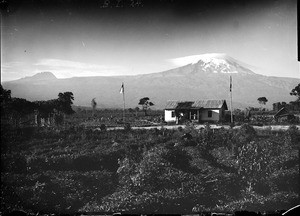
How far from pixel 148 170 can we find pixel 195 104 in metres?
2.67

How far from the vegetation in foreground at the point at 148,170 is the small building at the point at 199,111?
1.35 ft

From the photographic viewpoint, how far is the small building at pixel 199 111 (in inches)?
374

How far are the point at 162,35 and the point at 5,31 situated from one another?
17.3ft

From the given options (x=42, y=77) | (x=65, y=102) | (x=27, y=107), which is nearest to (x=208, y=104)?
(x=65, y=102)

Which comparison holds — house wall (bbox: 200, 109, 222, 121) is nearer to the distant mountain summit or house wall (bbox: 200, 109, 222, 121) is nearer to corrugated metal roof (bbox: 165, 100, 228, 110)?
corrugated metal roof (bbox: 165, 100, 228, 110)

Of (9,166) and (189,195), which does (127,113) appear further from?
(9,166)

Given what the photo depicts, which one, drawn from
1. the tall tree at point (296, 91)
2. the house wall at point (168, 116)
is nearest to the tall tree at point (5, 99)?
the house wall at point (168, 116)

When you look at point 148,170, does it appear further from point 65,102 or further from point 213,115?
point 65,102

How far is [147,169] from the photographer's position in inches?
360

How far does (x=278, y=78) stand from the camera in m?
9.72

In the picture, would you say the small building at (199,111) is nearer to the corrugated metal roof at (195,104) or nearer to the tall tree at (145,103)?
the corrugated metal roof at (195,104)

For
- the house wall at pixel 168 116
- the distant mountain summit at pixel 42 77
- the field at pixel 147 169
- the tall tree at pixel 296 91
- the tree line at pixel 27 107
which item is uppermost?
the distant mountain summit at pixel 42 77

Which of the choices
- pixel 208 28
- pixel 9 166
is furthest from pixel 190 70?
pixel 9 166

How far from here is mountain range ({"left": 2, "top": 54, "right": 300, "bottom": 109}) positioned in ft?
31.7
